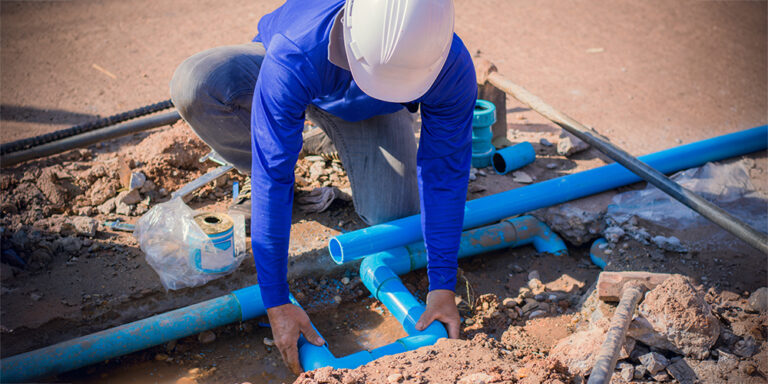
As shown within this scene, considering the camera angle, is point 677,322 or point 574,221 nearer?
point 677,322

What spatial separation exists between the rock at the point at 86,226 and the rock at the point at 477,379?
2.28 metres

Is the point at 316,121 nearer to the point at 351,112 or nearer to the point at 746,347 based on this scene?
the point at 351,112

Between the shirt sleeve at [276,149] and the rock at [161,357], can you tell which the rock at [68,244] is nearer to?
the rock at [161,357]

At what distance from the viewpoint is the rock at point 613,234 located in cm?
324

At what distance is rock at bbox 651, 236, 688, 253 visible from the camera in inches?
123

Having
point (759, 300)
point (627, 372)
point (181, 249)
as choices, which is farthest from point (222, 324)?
point (759, 300)

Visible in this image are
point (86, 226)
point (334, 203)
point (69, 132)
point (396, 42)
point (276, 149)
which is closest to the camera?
point (396, 42)

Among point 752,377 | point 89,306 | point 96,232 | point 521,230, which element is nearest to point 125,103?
point 96,232

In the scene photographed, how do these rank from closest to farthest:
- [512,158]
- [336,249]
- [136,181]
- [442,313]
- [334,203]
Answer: [442,313] < [336,249] < [136,181] < [334,203] < [512,158]

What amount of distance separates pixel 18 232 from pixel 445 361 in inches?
94.8

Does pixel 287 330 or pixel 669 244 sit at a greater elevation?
pixel 287 330

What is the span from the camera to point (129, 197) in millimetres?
3445

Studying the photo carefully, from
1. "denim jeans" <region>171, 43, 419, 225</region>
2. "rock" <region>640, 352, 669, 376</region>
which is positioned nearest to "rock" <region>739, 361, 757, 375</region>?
"rock" <region>640, 352, 669, 376</region>

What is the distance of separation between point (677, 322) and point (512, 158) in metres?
1.86
